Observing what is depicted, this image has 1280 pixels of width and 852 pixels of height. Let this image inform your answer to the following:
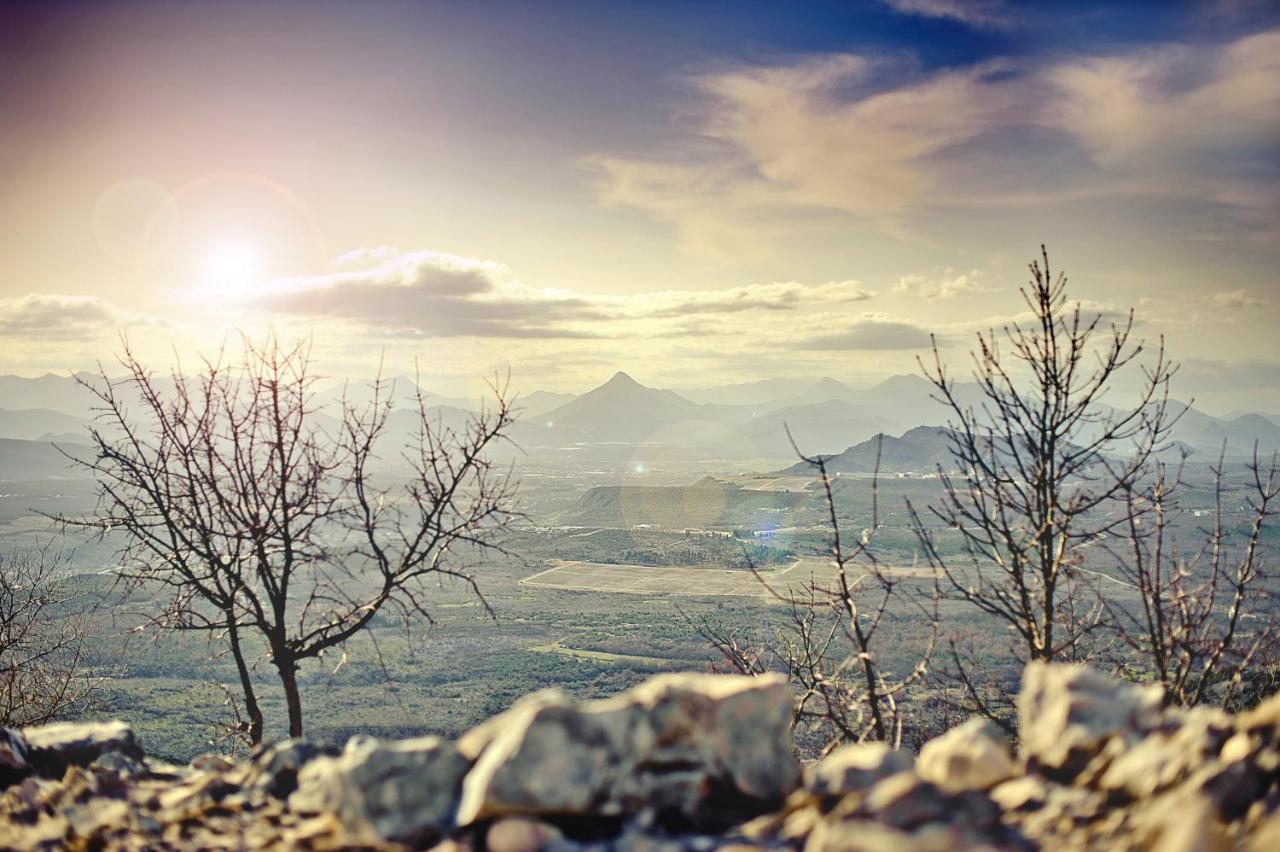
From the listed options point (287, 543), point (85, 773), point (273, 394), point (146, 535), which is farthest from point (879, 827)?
point (146, 535)

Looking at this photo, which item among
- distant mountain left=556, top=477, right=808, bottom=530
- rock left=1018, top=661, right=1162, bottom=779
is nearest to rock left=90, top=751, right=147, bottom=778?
rock left=1018, top=661, right=1162, bottom=779

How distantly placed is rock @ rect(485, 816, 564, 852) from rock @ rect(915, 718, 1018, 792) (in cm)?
190

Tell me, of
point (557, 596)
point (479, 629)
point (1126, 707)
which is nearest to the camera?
point (1126, 707)

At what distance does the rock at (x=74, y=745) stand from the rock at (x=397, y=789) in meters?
2.83

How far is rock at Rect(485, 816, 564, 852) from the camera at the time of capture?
12.9ft

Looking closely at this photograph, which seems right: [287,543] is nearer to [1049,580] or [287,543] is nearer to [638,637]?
[1049,580]

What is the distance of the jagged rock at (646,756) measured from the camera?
13.3 feet

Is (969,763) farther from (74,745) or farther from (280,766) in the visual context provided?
(74,745)

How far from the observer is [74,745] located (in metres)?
6.23

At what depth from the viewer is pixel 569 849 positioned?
389 centimetres

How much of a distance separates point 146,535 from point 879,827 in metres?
10.1

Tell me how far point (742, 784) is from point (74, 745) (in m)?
5.30

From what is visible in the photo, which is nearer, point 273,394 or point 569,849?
point 569,849

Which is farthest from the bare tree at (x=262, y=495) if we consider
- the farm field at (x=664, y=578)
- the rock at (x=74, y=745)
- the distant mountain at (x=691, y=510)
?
the distant mountain at (x=691, y=510)
